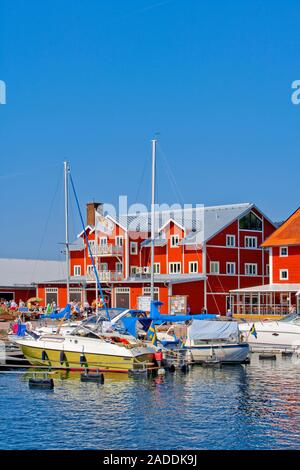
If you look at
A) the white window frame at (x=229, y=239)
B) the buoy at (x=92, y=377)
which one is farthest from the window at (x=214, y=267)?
the buoy at (x=92, y=377)

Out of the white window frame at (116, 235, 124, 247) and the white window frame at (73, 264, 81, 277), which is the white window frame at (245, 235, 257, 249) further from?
the white window frame at (73, 264, 81, 277)

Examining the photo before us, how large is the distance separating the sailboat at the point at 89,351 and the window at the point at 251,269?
3646 centimetres

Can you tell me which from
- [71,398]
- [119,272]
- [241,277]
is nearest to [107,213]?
[119,272]

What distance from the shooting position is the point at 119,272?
81875 millimetres

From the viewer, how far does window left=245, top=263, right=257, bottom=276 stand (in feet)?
261

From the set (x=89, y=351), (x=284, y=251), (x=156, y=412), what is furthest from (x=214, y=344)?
(x=284, y=251)

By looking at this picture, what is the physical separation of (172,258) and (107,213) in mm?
10418

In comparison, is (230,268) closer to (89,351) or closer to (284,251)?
(284,251)

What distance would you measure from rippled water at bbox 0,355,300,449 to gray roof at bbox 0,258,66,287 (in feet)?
184

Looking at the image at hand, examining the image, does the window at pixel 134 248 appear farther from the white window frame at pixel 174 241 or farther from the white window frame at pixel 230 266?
the white window frame at pixel 230 266

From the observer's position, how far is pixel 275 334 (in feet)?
174

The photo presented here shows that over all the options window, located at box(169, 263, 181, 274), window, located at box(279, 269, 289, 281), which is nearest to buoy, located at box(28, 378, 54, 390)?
window, located at box(279, 269, 289, 281)

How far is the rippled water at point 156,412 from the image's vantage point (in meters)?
25.8
